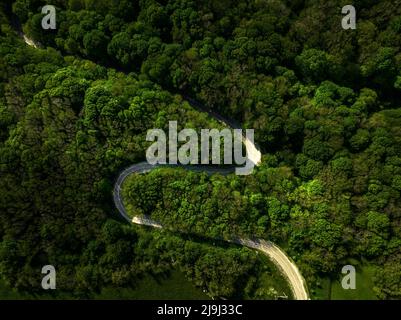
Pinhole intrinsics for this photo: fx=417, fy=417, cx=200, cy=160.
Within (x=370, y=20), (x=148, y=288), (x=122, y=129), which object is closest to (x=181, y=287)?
(x=148, y=288)

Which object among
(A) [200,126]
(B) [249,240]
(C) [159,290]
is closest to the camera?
(C) [159,290]

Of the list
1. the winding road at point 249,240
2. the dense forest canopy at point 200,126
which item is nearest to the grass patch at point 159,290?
the dense forest canopy at point 200,126

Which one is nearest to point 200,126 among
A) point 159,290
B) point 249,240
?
point 249,240

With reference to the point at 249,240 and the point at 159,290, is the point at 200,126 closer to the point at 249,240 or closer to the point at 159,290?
the point at 249,240

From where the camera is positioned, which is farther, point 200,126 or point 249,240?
A: point 200,126

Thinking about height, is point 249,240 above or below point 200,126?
below

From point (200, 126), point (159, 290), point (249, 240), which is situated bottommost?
point (159, 290)

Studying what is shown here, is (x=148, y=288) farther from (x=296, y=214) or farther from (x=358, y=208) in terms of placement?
(x=358, y=208)
